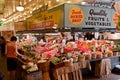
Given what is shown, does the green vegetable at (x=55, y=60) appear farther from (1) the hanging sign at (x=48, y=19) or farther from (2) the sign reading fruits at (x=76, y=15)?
(2) the sign reading fruits at (x=76, y=15)

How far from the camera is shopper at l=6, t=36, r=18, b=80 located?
713 cm

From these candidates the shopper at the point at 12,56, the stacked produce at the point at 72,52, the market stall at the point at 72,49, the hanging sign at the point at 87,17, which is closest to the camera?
the hanging sign at the point at 87,17

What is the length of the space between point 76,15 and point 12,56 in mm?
3326

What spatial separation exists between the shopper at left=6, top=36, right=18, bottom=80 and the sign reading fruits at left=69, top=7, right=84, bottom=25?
119 inches

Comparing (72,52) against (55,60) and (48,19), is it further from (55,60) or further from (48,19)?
(48,19)

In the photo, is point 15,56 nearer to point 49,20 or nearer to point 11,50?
point 11,50

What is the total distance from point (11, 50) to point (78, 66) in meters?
2.59

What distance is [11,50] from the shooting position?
281 inches

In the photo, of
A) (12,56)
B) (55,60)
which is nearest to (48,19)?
(55,60)

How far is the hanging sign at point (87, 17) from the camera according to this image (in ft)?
16.3

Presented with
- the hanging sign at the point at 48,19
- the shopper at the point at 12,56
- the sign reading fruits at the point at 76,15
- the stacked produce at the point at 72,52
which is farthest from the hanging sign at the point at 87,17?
the shopper at the point at 12,56

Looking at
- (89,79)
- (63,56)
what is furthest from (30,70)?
(89,79)

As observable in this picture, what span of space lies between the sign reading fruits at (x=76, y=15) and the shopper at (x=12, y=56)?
303cm

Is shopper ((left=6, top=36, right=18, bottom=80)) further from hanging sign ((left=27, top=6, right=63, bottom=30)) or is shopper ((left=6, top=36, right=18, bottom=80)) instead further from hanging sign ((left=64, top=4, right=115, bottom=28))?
hanging sign ((left=64, top=4, right=115, bottom=28))
